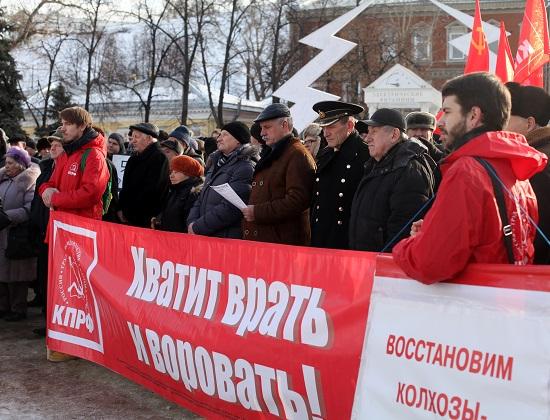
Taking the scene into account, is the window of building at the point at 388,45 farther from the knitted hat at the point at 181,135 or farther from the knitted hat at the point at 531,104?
the knitted hat at the point at 531,104

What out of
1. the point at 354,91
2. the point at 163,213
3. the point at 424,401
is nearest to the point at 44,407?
the point at 163,213

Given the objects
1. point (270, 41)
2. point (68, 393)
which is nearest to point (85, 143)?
point (68, 393)

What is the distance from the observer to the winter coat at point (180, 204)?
6516 millimetres

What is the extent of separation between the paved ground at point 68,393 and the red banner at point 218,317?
0.17 metres

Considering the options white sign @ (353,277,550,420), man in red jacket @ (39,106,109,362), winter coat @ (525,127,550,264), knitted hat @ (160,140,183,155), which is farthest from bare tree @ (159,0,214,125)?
white sign @ (353,277,550,420)

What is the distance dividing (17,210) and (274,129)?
10.5ft

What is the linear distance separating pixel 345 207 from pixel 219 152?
157 cm

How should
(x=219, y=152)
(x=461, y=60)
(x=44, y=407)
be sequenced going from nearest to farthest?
(x=44, y=407) → (x=219, y=152) → (x=461, y=60)

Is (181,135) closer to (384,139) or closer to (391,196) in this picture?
(384,139)

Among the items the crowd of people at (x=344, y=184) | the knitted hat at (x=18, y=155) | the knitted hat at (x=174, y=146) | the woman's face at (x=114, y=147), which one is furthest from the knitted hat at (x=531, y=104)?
the woman's face at (x=114, y=147)

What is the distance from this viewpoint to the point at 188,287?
4.48 meters

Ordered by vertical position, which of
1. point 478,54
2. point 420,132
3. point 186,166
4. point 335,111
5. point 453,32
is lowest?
point 186,166

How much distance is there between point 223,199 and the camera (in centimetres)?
580

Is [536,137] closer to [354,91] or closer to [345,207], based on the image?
[345,207]
